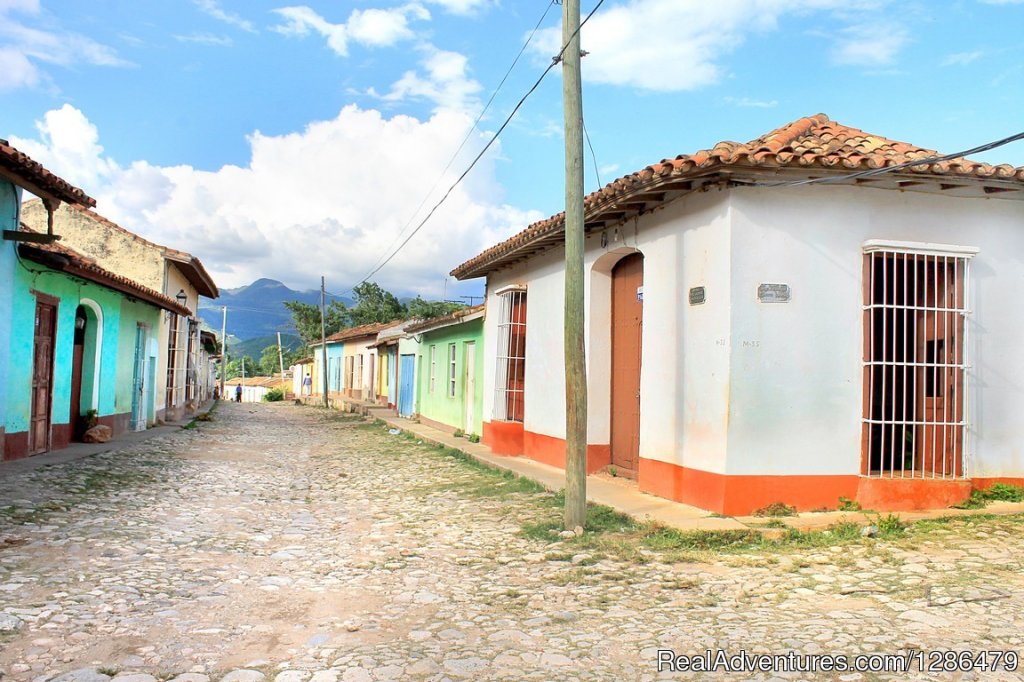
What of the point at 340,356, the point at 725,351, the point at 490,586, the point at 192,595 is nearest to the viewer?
the point at 192,595

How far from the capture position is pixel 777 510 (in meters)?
6.61

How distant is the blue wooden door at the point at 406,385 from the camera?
896 inches

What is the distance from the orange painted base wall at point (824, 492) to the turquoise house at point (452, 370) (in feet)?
29.1

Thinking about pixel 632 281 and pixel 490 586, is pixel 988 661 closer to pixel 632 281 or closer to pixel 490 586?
pixel 490 586

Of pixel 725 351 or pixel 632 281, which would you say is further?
pixel 632 281

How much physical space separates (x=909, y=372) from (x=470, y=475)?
219 inches

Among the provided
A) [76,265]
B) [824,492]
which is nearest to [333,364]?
[76,265]

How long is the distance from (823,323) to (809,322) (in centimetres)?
13

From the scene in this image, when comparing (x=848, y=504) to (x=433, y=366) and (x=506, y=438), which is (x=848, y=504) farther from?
(x=433, y=366)

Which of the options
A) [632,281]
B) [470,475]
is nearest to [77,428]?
[470,475]

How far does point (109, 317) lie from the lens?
13.8 meters

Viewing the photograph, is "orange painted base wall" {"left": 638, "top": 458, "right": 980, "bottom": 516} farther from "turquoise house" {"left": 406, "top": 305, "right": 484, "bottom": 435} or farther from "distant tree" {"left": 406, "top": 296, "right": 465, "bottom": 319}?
"distant tree" {"left": 406, "top": 296, "right": 465, "bottom": 319}

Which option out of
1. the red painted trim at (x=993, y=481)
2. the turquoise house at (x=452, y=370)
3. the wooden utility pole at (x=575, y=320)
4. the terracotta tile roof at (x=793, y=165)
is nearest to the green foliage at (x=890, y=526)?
the red painted trim at (x=993, y=481)

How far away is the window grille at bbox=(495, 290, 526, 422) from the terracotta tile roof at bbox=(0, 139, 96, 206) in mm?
6074
